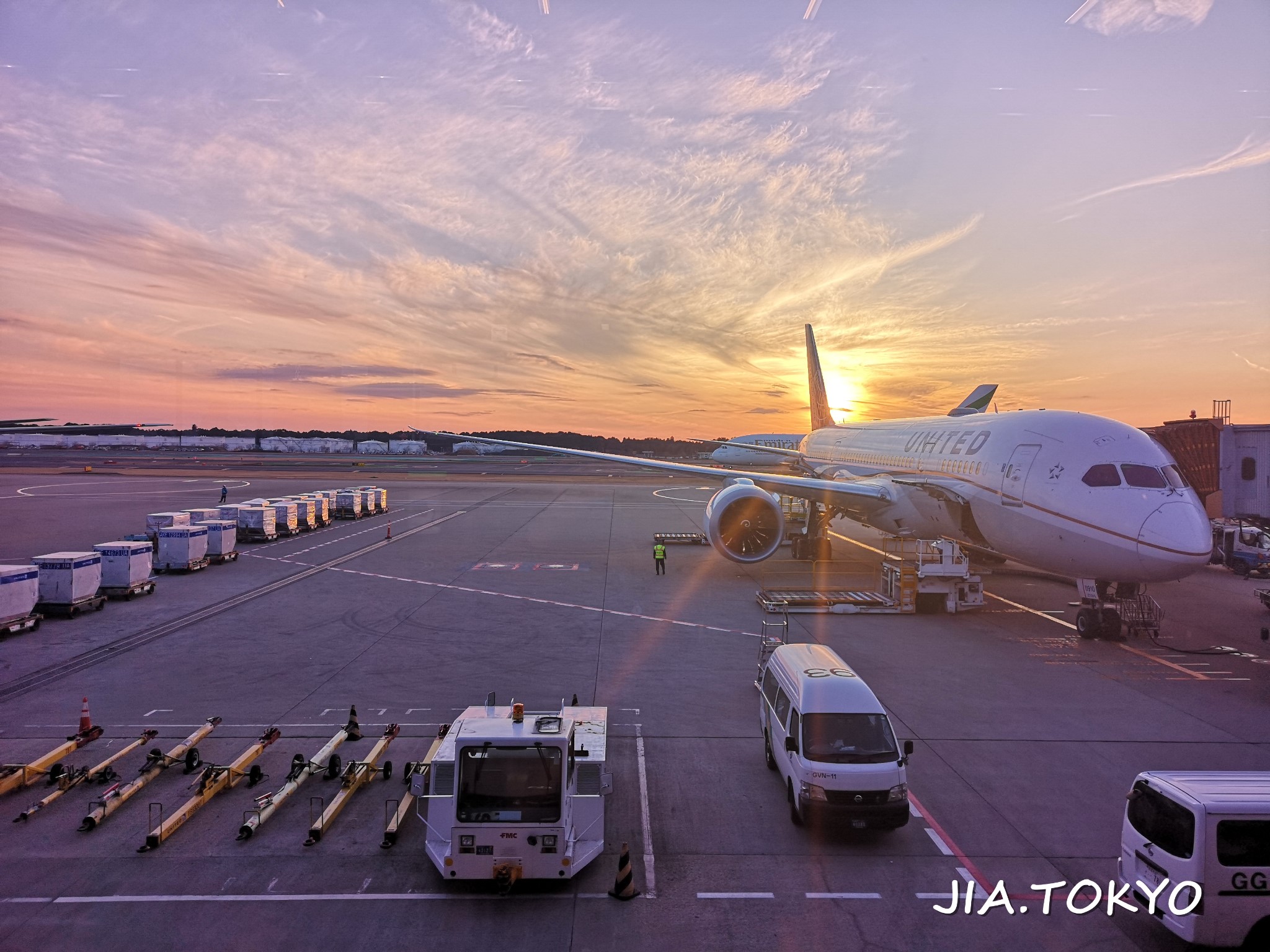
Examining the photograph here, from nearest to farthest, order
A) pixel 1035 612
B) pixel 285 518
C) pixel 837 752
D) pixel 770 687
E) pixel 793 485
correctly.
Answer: pixel 837 752, pixel 770 687, pixel 1035 612, pixel 793 485, pixel 285 518

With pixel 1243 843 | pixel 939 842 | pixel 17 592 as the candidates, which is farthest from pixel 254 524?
pixel 1243 843

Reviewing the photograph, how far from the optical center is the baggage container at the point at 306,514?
40.6 m

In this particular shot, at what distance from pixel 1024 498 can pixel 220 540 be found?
30054 millimetres

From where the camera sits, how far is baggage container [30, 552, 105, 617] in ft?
70.9

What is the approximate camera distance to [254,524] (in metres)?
36.2

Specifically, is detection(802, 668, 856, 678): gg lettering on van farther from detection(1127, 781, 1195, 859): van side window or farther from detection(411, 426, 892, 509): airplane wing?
detection(411, 426, 892, 509): airplane wing

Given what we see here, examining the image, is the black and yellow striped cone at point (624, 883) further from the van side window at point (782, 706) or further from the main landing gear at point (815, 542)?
Result: the main landing gear at point (815, 542)

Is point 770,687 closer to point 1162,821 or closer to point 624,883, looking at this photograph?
point 624,883

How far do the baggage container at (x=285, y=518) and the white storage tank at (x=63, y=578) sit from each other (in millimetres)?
16481

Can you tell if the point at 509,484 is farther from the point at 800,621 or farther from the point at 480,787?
the point at 480,787

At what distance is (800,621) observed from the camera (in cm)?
2172

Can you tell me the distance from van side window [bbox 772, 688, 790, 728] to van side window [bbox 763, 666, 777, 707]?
0.19 metres

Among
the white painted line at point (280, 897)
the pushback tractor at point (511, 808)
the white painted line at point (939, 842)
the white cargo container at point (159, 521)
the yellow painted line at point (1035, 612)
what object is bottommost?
the white painted line at point (939, 842)

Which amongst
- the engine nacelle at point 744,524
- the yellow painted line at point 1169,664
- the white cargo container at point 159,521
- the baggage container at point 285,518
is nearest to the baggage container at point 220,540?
the white cargo container at point 159,521
